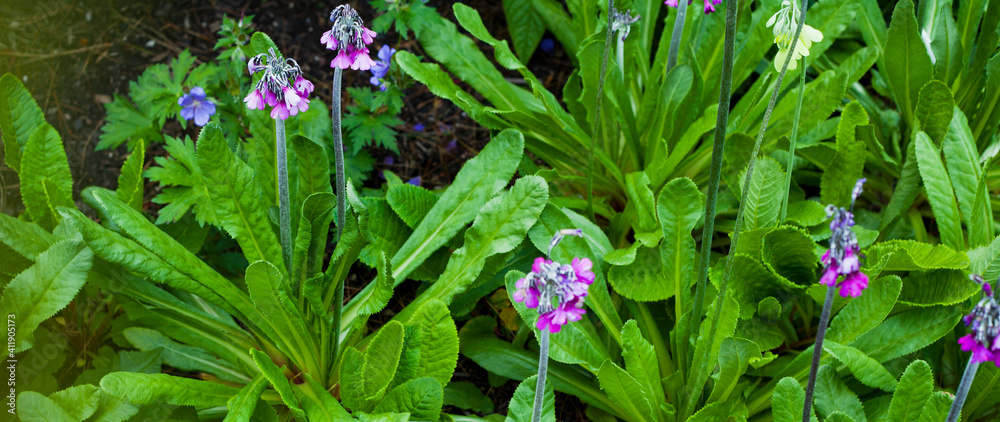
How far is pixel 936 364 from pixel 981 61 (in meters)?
1.24

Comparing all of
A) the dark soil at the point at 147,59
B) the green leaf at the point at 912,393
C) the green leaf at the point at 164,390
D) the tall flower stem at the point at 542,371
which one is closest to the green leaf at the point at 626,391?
the tall flower stem at the point at 542,371

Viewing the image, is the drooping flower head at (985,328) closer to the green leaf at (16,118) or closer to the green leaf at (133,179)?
the green leaf at (133,179)

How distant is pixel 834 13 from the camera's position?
2877mm

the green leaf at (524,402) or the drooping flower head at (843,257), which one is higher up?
the drooping flower head at (843,257)

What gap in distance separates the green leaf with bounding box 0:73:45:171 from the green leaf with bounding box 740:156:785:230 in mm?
2380

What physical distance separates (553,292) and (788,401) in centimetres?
99

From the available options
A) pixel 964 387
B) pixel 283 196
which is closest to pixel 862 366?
pixel 964 387

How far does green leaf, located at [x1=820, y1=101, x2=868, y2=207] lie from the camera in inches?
103

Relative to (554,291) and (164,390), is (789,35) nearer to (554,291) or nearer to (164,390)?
(554,291)

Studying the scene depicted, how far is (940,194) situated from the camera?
98.7 inches

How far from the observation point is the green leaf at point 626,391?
79.1 inches

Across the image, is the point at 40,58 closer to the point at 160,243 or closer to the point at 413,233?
the point at 160,243

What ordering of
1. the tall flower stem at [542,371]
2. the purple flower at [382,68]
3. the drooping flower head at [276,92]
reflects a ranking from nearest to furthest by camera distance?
the tall flower stem at [542,371], the drooping flower head at [276,92], the purple flower at [382,68]

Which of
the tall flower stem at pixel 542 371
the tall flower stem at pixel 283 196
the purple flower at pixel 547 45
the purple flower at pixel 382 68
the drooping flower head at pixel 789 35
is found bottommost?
the tall flower stem at pixel 542 371
